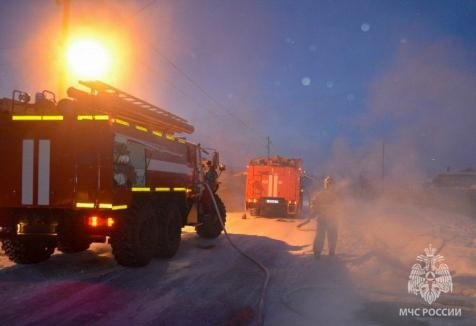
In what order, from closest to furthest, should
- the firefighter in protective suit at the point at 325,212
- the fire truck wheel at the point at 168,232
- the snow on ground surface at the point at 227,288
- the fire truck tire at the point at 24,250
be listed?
1. the snow on ground surface at the point at 227,288
2. the fire truck tire at the point at 24,250
3. the fire truck wheel at the point at 168,232
4. the firefighter in protective suit at the point at 325,212

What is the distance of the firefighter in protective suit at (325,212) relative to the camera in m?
10.7

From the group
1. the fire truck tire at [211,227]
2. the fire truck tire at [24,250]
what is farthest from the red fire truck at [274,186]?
the fire truck tire at [24,250]

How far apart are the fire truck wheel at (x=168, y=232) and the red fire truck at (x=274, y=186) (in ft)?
41.2

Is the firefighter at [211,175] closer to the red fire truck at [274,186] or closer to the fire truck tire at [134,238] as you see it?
the fire truck tire at [134,238]

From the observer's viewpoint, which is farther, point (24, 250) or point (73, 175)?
point (24, 250)

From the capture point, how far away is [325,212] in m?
10.7

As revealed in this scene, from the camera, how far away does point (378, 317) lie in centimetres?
612

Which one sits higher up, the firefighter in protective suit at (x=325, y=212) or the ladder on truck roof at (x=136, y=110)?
the ladder on truck roof at (x=136, y=110)

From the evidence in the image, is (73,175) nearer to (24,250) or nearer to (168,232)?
(24,250)

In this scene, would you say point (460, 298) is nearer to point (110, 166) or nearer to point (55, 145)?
point (110, 166)

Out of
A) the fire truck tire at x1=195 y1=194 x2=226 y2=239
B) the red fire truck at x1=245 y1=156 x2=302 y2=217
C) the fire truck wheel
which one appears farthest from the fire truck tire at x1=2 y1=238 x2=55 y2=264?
the red fire truck at x1=245 y1=156 x2=302 y2=217

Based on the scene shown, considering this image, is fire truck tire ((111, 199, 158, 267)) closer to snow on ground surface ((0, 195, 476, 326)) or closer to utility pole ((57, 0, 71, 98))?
snow on ground surface ((0, 195, 476, 326))

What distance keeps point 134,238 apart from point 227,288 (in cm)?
220

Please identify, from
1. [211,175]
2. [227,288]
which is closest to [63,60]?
[211,175]
